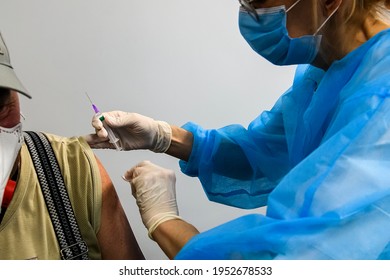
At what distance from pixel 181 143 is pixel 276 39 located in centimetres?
51

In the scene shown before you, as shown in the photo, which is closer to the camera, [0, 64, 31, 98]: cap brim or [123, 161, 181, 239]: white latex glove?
[0, 64, 31, 98]: cap brim

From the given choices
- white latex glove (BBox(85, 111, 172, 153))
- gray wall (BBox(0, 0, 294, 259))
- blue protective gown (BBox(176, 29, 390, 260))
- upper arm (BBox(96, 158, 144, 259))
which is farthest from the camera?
gray wall (BBox(0, 0, 294, 259))

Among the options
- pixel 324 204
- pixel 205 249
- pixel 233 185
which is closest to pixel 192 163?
pixel 233 185

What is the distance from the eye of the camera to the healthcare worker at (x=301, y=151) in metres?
0.87

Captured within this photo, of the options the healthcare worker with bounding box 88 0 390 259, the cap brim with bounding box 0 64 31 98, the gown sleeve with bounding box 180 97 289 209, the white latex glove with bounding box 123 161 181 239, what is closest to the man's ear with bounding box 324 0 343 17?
the healthcare worker with bounding box 88 0 390 259

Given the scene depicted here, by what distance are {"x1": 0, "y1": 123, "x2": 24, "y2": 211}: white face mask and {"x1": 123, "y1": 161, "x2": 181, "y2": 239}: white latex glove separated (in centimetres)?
38

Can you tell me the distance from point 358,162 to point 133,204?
1.20 metres

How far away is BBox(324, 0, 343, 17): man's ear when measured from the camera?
112 cm

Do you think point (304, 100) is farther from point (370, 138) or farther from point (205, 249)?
point (205, 249)

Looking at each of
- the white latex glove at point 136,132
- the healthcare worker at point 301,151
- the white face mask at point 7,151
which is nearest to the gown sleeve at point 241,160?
the healthcare worker at point 301,151

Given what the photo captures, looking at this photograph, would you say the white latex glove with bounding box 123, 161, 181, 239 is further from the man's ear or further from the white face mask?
the man's ear

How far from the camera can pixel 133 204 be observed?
1.93 meters

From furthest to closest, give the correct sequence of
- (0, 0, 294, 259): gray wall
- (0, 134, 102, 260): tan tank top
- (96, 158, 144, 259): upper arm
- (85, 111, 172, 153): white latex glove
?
(0, 0, 294, 259): gray wall, (85, 111, 172, 153): white latex glove, (96, 158, 144, 259): upper arm, (0, 134, 102, 260): tan tank top

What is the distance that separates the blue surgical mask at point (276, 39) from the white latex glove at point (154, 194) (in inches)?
17.9
